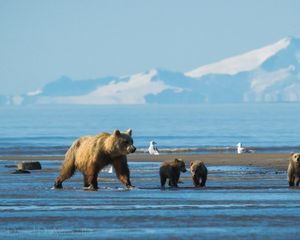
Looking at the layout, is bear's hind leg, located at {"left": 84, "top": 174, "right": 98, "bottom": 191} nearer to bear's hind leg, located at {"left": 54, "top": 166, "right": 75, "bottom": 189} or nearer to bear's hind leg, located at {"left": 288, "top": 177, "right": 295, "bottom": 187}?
bear's hind leg, located at {"left": 54, "top": 166, "right": 75, "bottom": 189}

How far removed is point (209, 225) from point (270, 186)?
870cm

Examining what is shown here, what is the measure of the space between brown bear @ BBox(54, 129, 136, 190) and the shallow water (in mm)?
436

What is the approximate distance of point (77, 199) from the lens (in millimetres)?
23969

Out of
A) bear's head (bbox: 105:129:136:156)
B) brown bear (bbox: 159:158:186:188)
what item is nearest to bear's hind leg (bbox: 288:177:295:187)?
brown bear (bbox: 159:158:186:188)

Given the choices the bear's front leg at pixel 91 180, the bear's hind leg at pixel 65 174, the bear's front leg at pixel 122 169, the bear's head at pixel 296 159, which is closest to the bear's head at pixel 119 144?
the bear's front leg at pixel 122 169

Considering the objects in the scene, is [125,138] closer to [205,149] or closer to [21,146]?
[205,149]

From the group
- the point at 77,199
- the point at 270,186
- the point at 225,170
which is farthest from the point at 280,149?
the point at 77,199

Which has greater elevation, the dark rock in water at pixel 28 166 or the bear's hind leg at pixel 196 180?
the dark rock in water at pixel 28 166

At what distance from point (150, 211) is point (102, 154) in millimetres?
5686

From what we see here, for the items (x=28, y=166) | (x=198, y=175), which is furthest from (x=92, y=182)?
(x=28, y=166)

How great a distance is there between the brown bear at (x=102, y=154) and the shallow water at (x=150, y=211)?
436 mm

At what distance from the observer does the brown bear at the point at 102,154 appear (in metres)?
26.4

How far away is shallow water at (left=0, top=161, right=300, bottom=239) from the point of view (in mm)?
18031

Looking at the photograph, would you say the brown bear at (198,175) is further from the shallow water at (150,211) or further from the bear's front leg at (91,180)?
the bear's front leg at (91,180)
